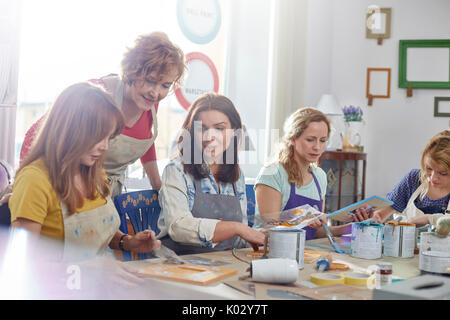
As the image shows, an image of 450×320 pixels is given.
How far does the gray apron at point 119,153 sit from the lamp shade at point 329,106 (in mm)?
2106

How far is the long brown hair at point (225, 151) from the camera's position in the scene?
1.64 meters

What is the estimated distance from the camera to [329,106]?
3.90m

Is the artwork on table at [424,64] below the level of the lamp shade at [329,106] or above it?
above

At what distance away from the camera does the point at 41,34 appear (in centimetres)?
246

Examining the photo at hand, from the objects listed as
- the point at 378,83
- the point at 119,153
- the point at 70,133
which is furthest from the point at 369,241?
the point at 378,83

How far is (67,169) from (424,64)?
361 centimetres

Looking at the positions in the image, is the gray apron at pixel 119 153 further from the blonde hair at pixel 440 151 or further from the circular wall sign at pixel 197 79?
the circular wall sign at pixel 197 79

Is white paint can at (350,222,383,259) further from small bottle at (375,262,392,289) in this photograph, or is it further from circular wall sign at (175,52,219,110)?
circular wall sign at (175,52,219,110)

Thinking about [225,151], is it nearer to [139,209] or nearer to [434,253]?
[139,209]

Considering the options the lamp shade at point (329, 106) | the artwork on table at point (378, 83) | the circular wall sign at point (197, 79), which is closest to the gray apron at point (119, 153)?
the circular wall sign at point (197, 79)

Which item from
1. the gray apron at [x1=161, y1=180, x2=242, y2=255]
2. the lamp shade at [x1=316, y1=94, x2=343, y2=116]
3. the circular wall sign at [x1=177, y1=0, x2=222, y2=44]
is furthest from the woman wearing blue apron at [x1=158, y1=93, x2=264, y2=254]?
the lamp shade at [x1=316, y1=94, x2=343, y2=116]

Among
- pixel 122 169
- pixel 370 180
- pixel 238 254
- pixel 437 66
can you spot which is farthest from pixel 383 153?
pixel 238 254
